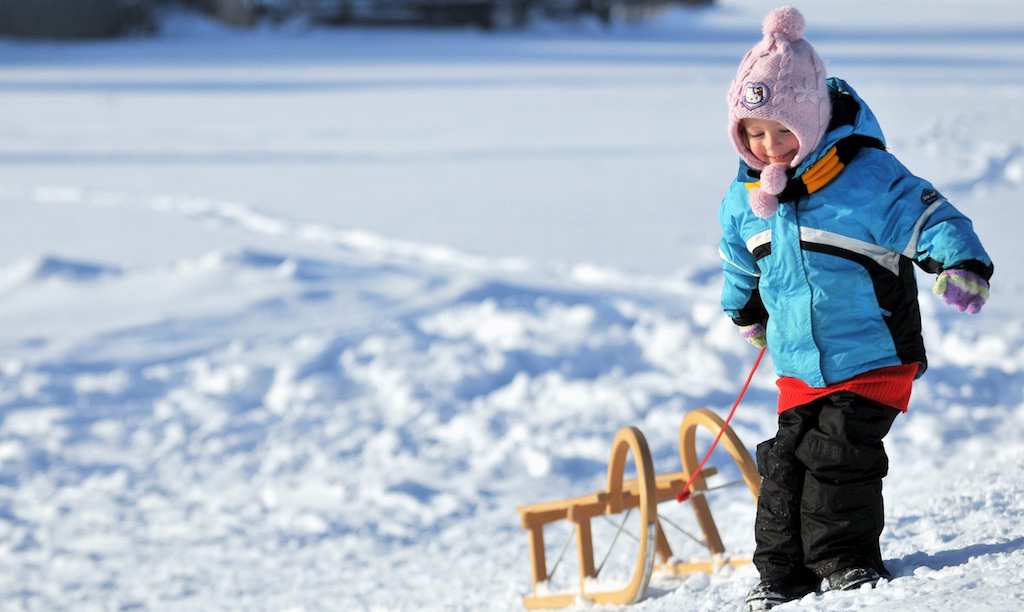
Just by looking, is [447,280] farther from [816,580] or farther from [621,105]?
[621,105]

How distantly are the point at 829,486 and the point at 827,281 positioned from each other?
414 millimetres

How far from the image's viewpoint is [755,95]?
2.37 m

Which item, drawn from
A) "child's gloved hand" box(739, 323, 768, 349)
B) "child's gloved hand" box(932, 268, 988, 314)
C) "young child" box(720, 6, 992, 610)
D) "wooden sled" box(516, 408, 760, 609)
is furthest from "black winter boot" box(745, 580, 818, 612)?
"child's gloved hand" box(932, 268, 988, 314)

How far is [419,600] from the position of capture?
3.56 metres

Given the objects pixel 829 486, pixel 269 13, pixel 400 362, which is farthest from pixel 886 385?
pixel 269 13

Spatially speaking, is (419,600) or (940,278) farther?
(419,600)

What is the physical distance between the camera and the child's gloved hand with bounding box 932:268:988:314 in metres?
2.17

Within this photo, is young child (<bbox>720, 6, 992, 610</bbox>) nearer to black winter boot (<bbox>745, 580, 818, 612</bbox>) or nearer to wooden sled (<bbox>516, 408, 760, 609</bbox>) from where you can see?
black winter boot (<bbox>745, 580, 818, 612</bbox>)

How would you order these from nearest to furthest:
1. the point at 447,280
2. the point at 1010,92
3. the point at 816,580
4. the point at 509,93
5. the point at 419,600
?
the point at 816,580 < the point at 419,600 < the point at 447,280 < the point at 1010,92 < the point at 509,93

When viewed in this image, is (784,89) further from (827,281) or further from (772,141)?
(827,281)

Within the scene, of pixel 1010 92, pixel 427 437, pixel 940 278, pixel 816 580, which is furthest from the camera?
pixel 1010 92

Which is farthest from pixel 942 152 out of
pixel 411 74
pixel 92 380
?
pixel 411 74

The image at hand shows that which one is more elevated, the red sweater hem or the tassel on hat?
the tassel on hat

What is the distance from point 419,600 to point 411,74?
13279mm
